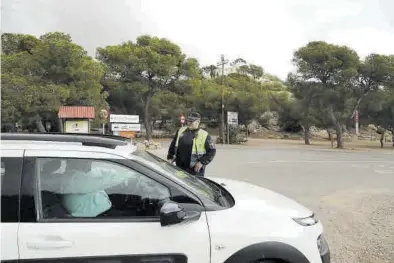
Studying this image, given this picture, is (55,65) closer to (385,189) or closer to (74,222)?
(385,189)

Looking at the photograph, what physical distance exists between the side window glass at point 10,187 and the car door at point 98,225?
4cm

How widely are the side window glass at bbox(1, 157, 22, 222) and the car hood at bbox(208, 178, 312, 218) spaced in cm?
144

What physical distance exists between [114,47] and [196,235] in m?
42.3

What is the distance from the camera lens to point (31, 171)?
8.68 feet

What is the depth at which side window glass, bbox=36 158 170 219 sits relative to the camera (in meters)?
2.70

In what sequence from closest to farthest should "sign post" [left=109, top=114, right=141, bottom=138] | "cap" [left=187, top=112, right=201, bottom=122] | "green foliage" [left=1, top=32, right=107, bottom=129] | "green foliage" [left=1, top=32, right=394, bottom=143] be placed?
1. "cap" [left=187, top=112, right=201, bottom=122]
2. "sign post" [left=109, top=114, right=141, bottom=138]
3. "green foliage" [left=1, top=32, right=107, bottom=129]
4. "green foliage" [left=1, top=32, right=394, bottom=143]

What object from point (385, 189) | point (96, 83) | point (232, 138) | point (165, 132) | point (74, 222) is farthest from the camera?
point (165, 132)

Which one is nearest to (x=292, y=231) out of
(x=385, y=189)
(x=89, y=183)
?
(x=89, y=183)

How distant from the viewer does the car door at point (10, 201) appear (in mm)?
2477

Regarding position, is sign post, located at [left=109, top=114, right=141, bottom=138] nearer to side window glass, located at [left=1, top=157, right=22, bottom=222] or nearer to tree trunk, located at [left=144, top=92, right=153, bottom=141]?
side window glass, located at [left=1, top=157, right=22, bottom=222]

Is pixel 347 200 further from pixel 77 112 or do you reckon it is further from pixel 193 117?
pixel 77 112

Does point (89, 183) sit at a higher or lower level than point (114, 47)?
lower

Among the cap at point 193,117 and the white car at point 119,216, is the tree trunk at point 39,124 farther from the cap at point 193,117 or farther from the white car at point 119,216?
the white car at point 119,216

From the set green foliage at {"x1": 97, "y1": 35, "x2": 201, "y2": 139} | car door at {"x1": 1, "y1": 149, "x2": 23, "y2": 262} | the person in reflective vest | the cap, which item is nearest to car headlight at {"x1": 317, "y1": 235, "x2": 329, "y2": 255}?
car door at {"x1": 1, "y1": 149, "x2": 23, "y2": 262}
